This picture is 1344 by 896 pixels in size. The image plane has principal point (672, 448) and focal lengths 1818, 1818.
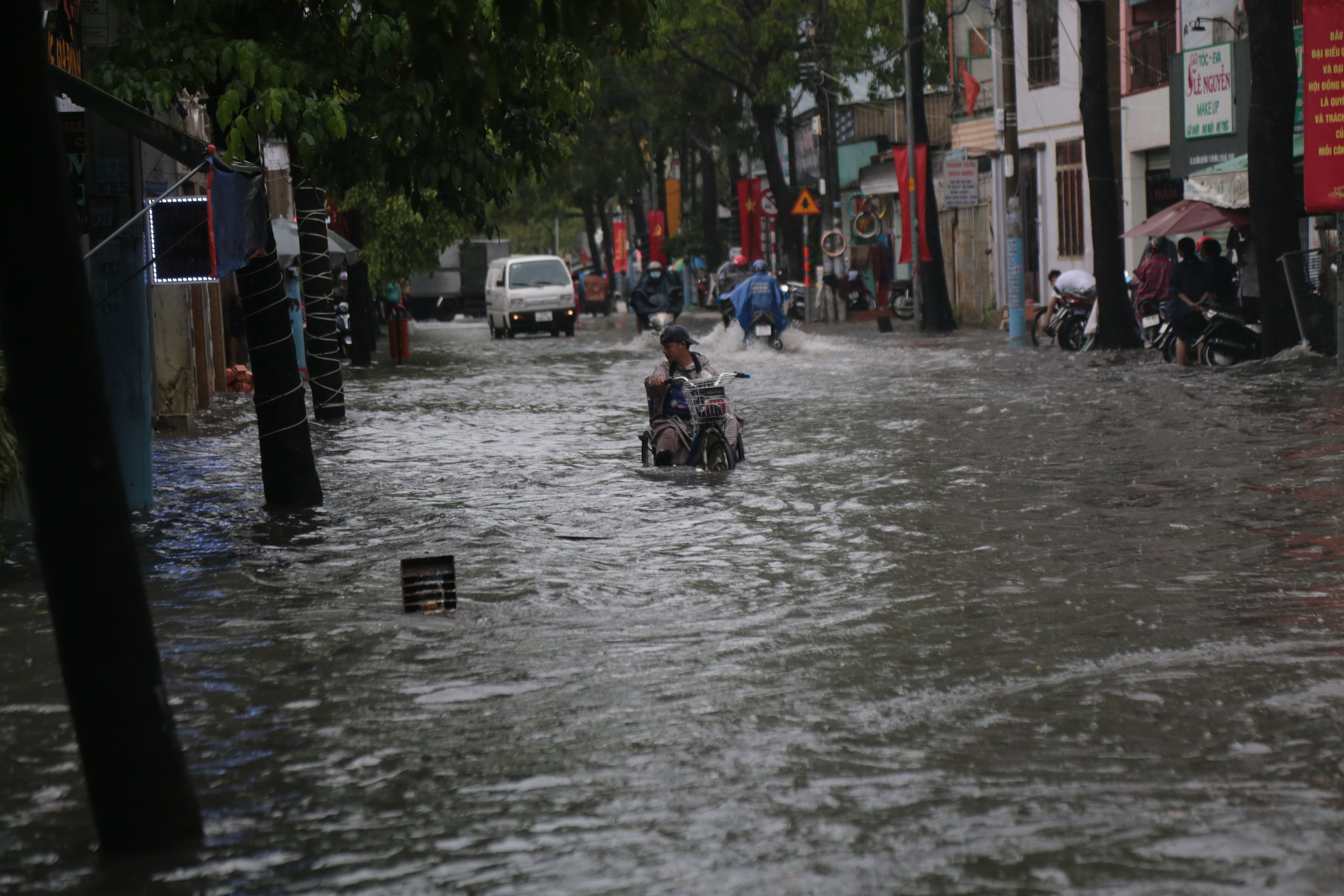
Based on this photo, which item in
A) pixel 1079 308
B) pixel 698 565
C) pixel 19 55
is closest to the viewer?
pixel 19 55

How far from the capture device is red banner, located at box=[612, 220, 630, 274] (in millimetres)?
87250

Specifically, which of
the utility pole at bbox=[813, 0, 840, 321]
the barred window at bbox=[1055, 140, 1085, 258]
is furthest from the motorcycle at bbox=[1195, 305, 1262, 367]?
the utility pole at bbox=[813, 0, 840, 321]

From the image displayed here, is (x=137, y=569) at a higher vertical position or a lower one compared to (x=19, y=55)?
lower

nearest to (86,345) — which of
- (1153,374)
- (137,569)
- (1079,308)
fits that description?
(137,569)

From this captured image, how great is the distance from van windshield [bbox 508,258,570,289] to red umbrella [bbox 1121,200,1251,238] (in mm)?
19387

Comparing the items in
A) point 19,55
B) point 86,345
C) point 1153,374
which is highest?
point 19,55

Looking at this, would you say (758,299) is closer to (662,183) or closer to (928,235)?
(928,235)

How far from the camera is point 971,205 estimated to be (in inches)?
1419

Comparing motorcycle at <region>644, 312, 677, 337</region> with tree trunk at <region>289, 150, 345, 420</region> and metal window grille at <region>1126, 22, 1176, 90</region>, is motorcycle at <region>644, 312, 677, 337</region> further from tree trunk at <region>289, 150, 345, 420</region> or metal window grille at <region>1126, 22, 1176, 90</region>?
tree trunk at <region>289, 150, 345, 420</region>

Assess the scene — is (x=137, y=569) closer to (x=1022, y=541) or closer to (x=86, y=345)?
(x=86, y=345)

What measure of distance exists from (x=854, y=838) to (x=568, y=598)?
12.9 ft

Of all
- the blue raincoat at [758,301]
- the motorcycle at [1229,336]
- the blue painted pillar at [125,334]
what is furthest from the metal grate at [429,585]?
the blue raincoat at [758,301]

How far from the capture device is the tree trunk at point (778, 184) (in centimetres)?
4509

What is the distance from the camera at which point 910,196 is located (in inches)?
1551
